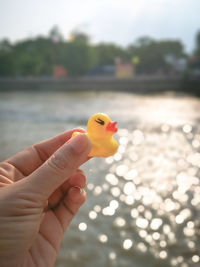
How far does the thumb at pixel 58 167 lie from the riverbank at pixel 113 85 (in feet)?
103

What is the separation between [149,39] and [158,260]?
211ft

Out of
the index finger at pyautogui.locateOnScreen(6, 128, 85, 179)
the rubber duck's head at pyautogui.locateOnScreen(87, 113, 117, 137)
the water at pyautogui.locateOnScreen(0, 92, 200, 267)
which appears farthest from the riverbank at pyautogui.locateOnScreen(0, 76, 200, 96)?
the rubber duck's head at pyautogui.locateOnScreen(87, 113, 117, 137)

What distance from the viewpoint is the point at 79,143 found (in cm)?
152

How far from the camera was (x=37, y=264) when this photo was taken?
1.64 metres

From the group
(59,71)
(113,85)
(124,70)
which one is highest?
(59,71)

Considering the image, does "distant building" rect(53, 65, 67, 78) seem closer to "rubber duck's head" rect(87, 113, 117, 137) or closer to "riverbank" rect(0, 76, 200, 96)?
"riverbank" rect(0, 76, 200, 96)

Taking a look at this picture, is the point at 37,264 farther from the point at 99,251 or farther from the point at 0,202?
the point at 99,251

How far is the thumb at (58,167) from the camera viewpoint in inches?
56.7

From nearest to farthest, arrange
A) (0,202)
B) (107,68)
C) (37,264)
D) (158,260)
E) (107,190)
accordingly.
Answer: (0,202)
(37,264)
(158,260)
(107,190)
(107,68)

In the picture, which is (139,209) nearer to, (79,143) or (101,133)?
(101,133)

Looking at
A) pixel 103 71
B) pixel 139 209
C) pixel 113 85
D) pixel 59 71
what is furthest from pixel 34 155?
pixel 103 71

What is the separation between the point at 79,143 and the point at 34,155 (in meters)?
0.66

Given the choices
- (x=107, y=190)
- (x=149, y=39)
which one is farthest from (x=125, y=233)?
(x=149, y=39)

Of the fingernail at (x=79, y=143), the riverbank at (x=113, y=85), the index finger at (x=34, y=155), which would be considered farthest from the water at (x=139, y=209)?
the riverbank at (x=113, y=85)
